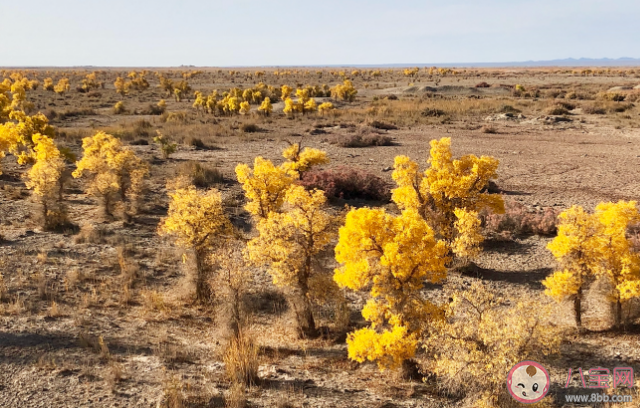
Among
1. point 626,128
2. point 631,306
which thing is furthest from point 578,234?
point 626,128

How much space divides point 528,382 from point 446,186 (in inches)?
239

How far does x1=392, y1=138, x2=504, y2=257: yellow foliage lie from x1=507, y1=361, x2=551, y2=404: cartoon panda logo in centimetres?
505

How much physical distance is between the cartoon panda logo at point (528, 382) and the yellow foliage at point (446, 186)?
5055 millimetres

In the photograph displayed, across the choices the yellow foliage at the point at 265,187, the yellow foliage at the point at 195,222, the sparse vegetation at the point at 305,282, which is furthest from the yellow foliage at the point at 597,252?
the yellow foliage at the point at 195,222

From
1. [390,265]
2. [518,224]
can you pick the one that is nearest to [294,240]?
[390,265]

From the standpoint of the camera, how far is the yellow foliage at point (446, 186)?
1199 centimetres

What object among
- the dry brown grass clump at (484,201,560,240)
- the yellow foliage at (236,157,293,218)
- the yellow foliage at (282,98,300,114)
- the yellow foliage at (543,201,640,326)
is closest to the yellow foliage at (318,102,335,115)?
the yellow foliage at (282,98,300,114)

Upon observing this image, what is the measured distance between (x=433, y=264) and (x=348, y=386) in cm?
267

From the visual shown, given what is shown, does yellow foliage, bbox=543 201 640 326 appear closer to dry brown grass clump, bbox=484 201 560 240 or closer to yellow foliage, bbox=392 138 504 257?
yellow foliage, bbox=392 138 504 257

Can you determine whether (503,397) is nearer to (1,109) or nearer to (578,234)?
(578,234)

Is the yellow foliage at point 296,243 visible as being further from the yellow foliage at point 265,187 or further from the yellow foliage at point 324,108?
the yellow foliage at point 324,108

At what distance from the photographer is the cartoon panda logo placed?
6.63 metres

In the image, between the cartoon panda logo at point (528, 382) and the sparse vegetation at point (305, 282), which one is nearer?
the cartoon panda logo at point (528, 382)

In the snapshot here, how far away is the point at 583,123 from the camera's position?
119 feet
